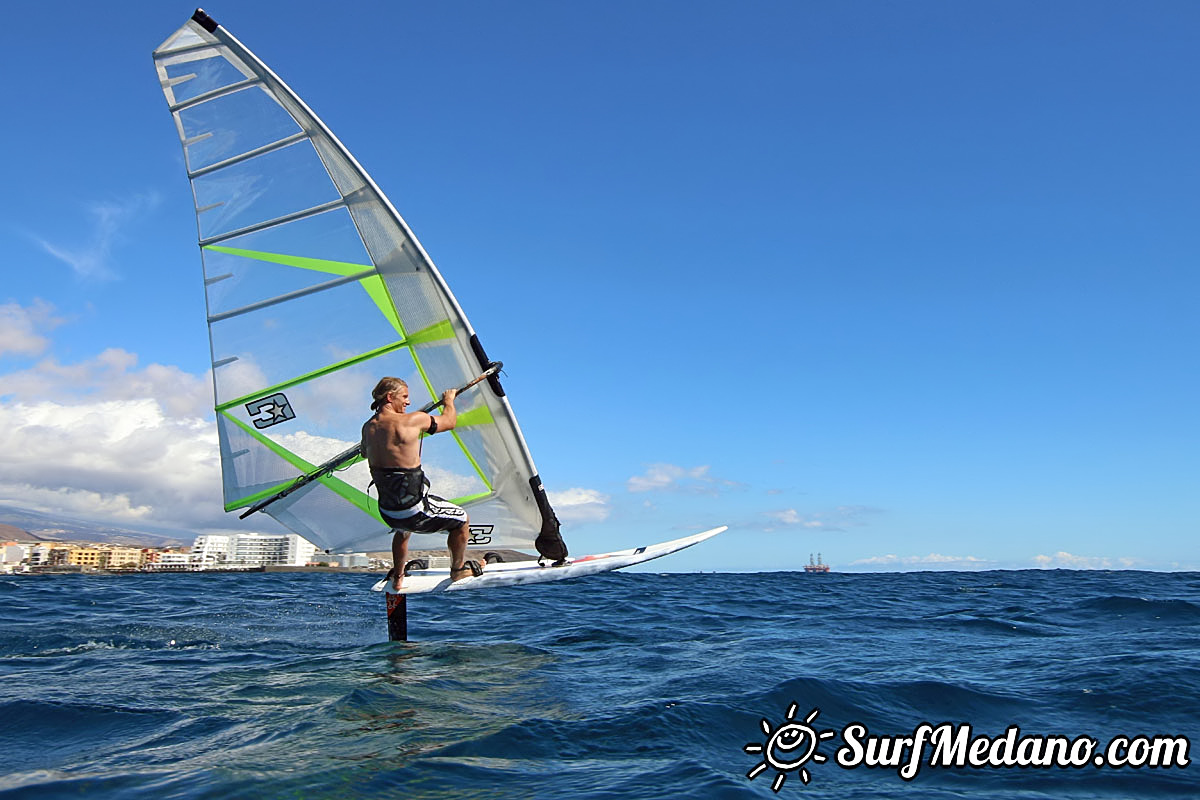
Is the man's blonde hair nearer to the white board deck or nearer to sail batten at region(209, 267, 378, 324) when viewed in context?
sail batten at region(209, 267, 378, 324)

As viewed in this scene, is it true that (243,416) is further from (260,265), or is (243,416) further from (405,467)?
(405,467)

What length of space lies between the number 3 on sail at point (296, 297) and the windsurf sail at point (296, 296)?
14 millimetres

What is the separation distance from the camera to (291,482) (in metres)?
8.39

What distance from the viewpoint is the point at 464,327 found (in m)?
7.88

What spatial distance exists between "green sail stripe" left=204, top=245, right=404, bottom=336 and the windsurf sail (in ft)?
0.03

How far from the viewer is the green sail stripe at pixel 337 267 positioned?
26.6 ft

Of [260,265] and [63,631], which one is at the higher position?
[260,265]

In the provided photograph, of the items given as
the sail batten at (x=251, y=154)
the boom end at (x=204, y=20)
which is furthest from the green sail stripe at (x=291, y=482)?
the boom end at (x=204, y=20)

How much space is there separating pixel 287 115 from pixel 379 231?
1544 mm

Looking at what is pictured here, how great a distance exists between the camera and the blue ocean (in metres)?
Result: 3.92

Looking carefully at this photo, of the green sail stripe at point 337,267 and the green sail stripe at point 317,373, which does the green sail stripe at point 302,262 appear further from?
the green sail stripe at point 317,373

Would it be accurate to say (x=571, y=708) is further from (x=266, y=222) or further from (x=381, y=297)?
(x=266, y=222)

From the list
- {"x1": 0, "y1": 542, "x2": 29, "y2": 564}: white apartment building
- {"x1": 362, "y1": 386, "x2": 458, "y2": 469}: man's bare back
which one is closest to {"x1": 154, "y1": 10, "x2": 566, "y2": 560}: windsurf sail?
{"x1": 362, "y1": 386, "x2": 458, "y2": 469}: man's bare back

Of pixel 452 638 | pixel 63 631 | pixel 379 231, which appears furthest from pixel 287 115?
pixel 63 631
